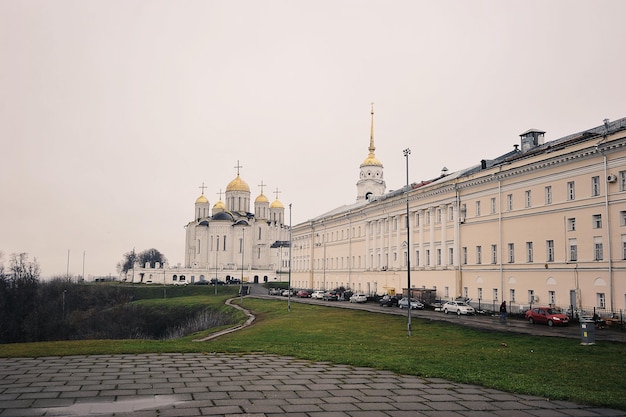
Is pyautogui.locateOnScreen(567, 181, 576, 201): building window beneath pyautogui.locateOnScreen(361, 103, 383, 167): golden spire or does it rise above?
beneath

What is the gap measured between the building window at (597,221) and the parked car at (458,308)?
1280cm

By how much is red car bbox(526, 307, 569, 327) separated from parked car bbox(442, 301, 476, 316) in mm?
7802

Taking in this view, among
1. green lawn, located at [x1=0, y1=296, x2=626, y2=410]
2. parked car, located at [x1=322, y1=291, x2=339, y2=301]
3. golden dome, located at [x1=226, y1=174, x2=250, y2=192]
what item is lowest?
parked car, located at [x1=322, y1=291, x2=339, y2=301]

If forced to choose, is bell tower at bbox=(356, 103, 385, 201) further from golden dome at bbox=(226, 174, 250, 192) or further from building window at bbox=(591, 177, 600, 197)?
building window at bbox=(591, 177, 600, 197)

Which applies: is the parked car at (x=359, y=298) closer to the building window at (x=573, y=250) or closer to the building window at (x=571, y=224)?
the building window at (x=573, y=250)

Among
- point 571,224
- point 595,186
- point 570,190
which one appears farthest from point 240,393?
point 570,190

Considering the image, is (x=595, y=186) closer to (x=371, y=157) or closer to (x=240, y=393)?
(x=240, y=393)

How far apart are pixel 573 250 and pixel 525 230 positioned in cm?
538

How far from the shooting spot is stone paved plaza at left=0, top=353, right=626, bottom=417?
38.9 ft

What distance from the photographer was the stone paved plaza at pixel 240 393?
38.9ft

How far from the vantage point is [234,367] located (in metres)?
17.4

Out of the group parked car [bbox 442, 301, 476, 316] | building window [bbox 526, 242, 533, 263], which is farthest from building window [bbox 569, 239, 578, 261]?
parked car [bbox 442, 301, 476, 316]

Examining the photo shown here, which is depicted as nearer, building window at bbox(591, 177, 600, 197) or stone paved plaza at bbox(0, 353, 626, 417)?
stone paved plaza at bbox(0, 353, 626, 417)

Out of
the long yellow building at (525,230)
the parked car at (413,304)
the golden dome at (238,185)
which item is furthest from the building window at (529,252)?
the golden dome at (238,185)
